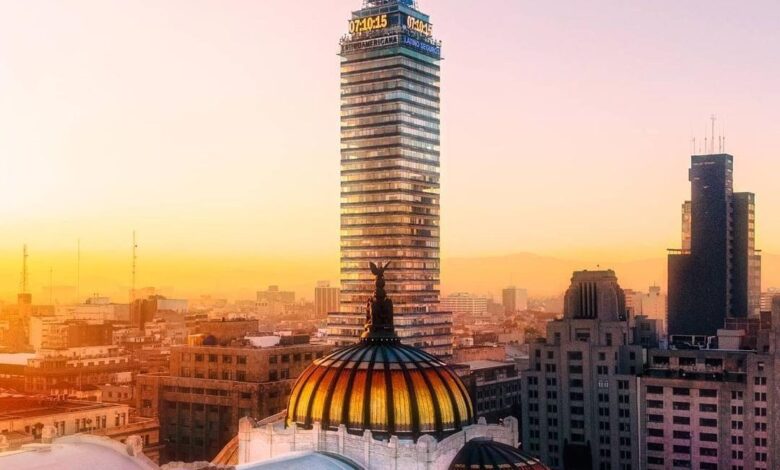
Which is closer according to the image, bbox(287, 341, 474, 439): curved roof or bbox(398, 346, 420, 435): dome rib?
bbox(398, 346, 420, 435): dome rib

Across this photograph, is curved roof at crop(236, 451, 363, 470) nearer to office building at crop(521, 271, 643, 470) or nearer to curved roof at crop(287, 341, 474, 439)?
curved roof at crop(287, 341, 474, 439)

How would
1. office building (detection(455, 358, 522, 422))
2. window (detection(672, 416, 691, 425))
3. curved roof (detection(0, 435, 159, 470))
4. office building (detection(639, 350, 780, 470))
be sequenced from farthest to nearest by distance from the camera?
1. office building (detection(455, 358, 522, 422))
2. window (detection(672, 416, 691, 425))
3. office building (detection(639, 350, 780, 470))
4. curved roof (detection(0, 435, 159, 470))

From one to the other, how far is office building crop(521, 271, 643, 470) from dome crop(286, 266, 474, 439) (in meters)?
61.0

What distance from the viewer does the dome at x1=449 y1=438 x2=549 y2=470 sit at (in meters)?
67.2

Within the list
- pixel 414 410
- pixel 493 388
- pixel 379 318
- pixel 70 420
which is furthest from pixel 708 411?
pixel 70 420

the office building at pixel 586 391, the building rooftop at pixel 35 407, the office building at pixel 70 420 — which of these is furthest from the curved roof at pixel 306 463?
the office building at pixel 586 391

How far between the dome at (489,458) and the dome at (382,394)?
86.5 inches

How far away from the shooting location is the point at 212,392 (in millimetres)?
142750

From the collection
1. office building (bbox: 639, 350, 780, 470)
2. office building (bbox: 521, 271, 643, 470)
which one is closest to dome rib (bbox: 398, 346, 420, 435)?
office building (bbox: 521, 271, 643, 470)

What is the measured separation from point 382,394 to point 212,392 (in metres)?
78.1

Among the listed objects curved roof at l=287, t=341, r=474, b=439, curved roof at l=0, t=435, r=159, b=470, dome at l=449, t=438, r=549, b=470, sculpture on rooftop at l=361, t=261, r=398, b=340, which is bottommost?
dome at l=449, t=438, r=549, b=470

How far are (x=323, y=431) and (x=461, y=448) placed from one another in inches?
378

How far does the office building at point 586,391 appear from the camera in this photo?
12925 cm

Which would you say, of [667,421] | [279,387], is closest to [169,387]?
[279,387]
